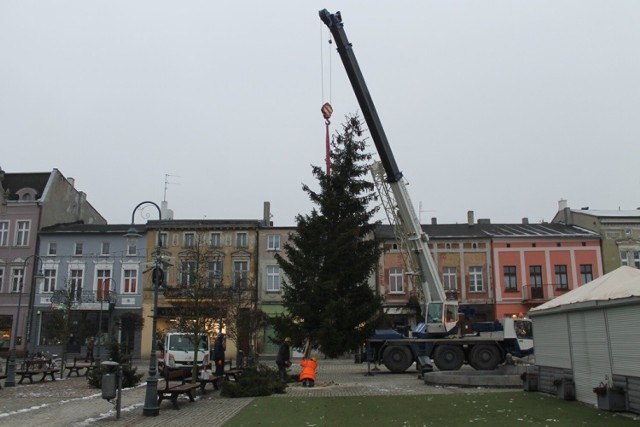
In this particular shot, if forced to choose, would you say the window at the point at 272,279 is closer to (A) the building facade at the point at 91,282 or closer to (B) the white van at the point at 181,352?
(A) the building facade at the point at 91,282

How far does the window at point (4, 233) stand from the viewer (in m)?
45.7

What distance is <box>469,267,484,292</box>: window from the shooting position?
1768 inches

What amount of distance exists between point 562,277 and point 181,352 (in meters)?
29.9

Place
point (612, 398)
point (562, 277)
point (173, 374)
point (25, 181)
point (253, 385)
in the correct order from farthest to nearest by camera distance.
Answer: point (25, 181) → point (562, 277) → point (253, 385) → point (173, 374) → point (612, 398)

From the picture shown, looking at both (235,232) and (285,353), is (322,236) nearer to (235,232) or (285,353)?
(285,353)

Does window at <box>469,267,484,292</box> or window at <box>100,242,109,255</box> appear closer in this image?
window at <box>469,267,484,292</box>

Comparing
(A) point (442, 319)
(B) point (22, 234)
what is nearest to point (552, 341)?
(A) point (442, 319)

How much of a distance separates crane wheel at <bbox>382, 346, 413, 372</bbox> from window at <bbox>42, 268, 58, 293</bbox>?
29134mm

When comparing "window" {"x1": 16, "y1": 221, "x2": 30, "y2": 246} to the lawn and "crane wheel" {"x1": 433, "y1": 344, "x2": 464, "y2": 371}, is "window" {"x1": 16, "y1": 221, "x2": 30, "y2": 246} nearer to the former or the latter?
"crane wheel" {"x1": 433, "y1": 344, "x2": 464, "y2": 371}

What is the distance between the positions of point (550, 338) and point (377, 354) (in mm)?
11498

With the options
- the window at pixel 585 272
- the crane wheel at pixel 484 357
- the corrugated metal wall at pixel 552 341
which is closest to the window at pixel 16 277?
the crane wheel at pixel 484 357

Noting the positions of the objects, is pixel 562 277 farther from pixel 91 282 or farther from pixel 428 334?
pixel 91 282

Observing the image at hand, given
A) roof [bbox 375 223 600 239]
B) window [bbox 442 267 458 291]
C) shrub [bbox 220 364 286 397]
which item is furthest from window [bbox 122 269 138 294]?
shrub [bbox 220 364 286 397]

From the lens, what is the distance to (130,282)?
45.7m
